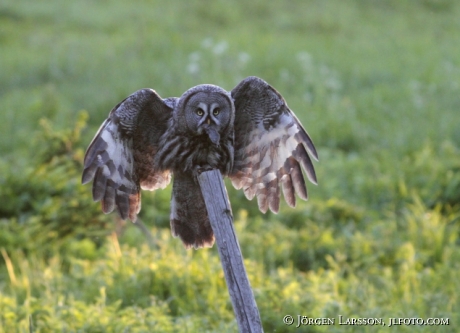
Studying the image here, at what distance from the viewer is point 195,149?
10.4ft

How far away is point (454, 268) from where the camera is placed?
5.44 metres

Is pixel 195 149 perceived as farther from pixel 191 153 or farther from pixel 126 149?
pixel 126 149

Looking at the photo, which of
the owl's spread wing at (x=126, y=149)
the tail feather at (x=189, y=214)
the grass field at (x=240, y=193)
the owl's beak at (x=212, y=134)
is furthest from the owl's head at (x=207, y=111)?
the grass field at (x=240, y=193)

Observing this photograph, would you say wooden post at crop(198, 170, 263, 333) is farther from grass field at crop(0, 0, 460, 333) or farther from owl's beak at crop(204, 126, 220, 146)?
grass field at crop(0, 0, 460, 333)

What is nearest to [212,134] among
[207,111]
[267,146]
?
[207,111]

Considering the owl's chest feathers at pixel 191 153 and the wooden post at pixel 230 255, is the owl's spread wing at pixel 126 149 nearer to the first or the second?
the owl's chest feathers at pixel 191 153

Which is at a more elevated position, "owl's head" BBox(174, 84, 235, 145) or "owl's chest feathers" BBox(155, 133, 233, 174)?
"owl's head" BBox(174, 84, 235, 145)

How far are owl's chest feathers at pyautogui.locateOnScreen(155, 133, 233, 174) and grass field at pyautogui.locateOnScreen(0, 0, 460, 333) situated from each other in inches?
48.7

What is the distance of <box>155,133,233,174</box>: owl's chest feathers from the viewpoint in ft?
10.3

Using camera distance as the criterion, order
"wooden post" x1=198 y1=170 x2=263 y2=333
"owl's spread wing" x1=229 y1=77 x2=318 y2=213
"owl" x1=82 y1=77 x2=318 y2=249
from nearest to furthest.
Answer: "wooden post" x1=198 y1=170 x2=263 y2=333 → "owl" x1=82 y1=77 x2=318 y2=249 → "owl's spread wing" x1=229 y1=77 x2=318 y2=213

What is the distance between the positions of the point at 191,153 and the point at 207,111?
0.24 meters

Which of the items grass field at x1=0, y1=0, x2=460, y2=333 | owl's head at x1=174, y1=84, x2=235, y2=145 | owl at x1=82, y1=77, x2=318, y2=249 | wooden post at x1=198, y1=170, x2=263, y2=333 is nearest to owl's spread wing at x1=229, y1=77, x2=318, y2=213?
owl at x1=82, y1=77, x2=318, y2=249

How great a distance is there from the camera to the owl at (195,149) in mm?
3102

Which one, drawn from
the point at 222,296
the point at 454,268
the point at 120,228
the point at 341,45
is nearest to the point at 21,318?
the point at 222,296
